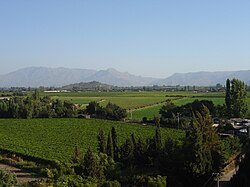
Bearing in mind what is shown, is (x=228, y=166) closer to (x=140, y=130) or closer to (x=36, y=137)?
(x=140, y=130)

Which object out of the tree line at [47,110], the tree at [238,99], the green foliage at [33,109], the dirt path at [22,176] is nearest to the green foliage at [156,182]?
the dirt path at [22,176]

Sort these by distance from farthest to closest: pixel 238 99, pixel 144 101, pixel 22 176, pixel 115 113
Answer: pixel 144 101 → pixel 115 113 → pixel 238 99 → pixel 22 176

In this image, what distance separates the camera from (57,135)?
51.6 metres

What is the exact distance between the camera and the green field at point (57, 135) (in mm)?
40906

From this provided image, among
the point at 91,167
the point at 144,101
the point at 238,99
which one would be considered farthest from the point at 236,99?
the point at 144,101

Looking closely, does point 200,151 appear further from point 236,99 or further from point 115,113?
point 115,113

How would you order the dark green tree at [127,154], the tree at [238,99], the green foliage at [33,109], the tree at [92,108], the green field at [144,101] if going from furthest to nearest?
the green field at [144,101] < the green foliage at [33,109] < the tree at [92,108] < the tree at [238,99] < the dark green tree at [127,154]

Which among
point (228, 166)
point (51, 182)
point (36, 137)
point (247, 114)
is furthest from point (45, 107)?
point (51, 182)

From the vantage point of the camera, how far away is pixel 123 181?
24688 mm

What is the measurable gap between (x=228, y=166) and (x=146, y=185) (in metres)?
8.66

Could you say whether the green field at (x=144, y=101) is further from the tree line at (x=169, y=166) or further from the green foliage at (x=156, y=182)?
the green foliage at (x=156, y=182)

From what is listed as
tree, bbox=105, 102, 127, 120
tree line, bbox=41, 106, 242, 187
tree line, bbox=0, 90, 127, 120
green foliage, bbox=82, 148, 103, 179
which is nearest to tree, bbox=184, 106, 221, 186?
tree line, bbox=41, 106, 242, 187

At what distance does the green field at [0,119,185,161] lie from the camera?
134 ft

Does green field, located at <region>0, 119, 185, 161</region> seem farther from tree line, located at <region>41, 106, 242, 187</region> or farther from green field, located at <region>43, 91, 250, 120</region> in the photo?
green field, located at <region>43, 91, 250, 120</region>
